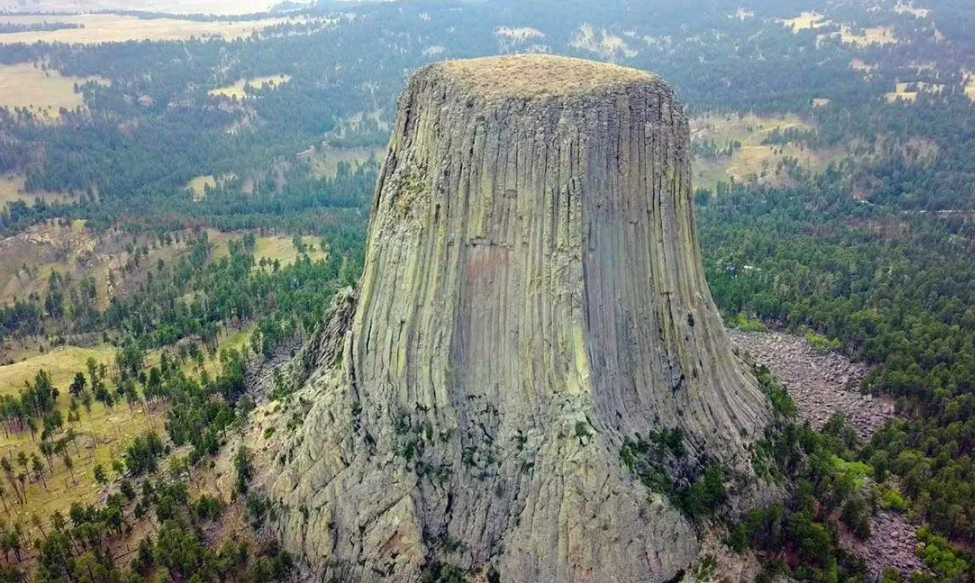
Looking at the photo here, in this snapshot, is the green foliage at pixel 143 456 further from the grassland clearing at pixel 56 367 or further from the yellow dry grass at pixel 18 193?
the yellow dry grass at pixel 18 193

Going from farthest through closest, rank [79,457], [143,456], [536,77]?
[79,457], [143,456], [536,77]

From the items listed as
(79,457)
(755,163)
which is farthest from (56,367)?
(755,163)

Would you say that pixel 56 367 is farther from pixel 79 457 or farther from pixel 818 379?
pixel 818 379

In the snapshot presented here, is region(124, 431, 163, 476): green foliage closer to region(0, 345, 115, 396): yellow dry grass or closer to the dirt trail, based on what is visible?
region(0, 345, 115, 396): yellow dry grass

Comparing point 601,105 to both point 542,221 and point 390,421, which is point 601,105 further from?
point 390,421

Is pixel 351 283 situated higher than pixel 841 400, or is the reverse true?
pixel 351 283

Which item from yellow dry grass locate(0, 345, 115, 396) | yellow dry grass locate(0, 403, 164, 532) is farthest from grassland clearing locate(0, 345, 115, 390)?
yellow dry grass locate(0, 403, 164, 532)

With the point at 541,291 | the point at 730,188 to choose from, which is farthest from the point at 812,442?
the point at 730,188
